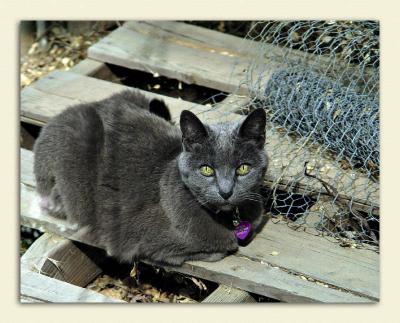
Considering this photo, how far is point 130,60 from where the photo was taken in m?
4.25

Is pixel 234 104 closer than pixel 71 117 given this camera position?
No

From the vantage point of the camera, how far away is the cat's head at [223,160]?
2.90 meters

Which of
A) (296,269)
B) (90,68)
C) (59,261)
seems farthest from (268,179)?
(90,68)

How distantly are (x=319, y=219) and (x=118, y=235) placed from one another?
0.85m

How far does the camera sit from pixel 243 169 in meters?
2.93

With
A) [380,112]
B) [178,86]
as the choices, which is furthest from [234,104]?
[380,112]

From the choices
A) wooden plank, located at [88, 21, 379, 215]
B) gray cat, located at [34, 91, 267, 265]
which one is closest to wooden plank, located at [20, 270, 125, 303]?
gray cat, located at [34, 91, 267, 265]

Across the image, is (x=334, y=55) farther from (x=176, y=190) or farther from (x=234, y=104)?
(x=176, y=190)

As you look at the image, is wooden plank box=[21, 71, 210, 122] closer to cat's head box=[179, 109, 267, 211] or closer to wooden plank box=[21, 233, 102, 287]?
wooden plank box=[21, 233, 102, 287]

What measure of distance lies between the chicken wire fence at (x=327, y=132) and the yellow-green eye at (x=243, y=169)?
0.49 meters

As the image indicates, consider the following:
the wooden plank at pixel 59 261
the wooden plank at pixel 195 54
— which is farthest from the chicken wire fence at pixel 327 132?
the wooden plank at pixel 59 261

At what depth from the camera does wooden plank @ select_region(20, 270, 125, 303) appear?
10.0 feet

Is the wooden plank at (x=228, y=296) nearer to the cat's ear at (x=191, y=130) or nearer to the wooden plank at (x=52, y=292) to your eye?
the wooden plank at (x=52, y=292)

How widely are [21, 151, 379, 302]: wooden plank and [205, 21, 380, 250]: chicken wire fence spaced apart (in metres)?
0.09
